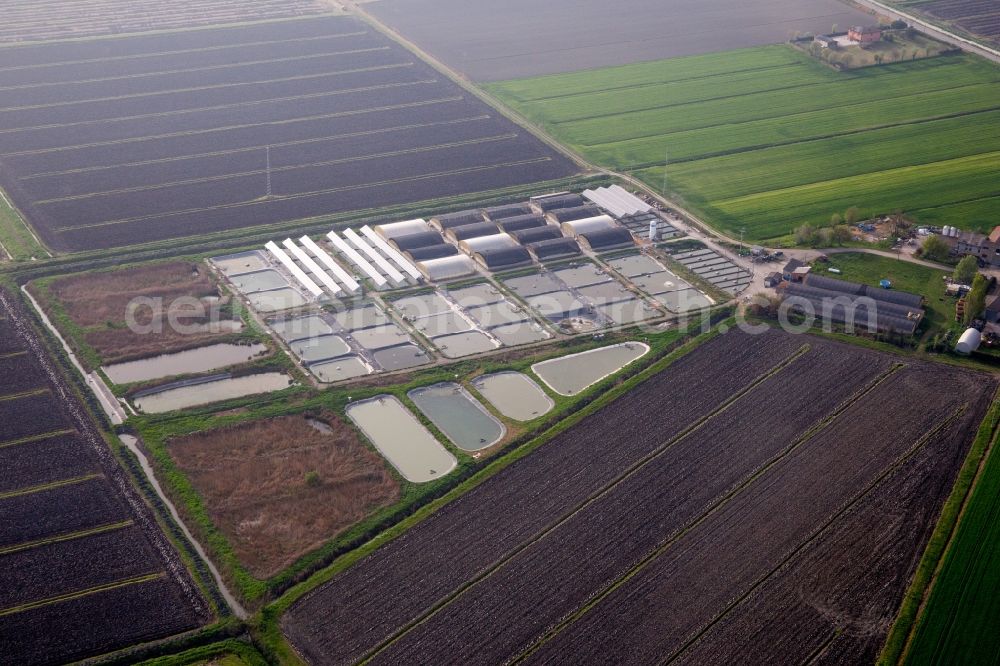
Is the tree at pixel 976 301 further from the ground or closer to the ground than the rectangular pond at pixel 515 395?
further from the ground

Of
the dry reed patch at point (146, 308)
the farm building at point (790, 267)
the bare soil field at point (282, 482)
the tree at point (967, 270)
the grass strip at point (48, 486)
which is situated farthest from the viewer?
the farm building at point (790, 267)

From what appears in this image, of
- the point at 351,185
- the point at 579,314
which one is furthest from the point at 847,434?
the point at 351,185

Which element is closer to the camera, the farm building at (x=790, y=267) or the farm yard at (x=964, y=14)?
the farm building at (x=790, y=267)

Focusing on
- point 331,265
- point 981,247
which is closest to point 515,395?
point 331,265

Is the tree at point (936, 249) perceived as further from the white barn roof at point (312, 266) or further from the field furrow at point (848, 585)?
the white barn roof at point (312, 266)

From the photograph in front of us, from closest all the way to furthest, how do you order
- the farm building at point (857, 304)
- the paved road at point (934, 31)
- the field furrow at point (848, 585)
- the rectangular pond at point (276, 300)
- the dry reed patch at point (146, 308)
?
the field furrow at point (848, 585) < the dry reed patch at point (146, 308) < the farm building at point (857, 304) < the rectangular pond at point (276, 300) < the paved road at point (934, 31)

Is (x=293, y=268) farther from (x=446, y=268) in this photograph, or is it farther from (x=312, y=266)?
(x=446, y=268)

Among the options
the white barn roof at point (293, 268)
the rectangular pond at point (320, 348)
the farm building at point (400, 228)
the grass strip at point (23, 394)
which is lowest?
the grass strip at point (23, 394)

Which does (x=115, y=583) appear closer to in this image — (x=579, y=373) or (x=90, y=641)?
(x=90, y=641)

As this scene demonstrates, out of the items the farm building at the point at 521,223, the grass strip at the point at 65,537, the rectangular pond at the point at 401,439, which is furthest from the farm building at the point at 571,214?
the grass strip at the point at 65,537
